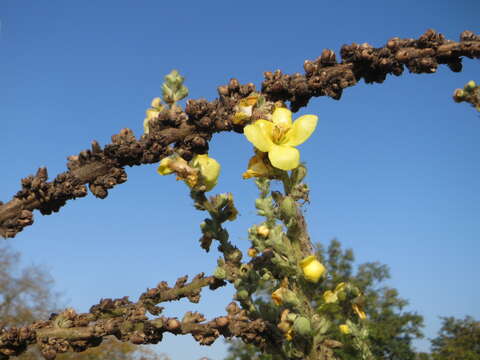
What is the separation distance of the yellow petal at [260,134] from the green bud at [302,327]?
1.98 feet

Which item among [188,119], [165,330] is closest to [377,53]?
[188,119]

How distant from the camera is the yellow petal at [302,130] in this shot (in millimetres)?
1536

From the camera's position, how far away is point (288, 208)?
5.22 feet

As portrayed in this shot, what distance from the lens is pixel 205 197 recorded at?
2092 mm

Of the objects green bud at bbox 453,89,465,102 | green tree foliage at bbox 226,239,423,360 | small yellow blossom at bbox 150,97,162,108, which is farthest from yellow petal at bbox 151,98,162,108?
green tree foliage at bbox 226,239,423,360

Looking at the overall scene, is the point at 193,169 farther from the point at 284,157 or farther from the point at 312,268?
the point at 312,268

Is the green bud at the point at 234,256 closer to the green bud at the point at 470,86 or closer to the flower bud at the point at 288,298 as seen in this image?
the flower bud at the point at 288,298

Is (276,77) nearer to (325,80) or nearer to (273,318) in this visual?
(325,80)

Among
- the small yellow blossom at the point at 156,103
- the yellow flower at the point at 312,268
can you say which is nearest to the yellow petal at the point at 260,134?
the yellow flower at the point at 312,268

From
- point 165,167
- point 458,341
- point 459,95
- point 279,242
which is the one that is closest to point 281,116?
point 279,242

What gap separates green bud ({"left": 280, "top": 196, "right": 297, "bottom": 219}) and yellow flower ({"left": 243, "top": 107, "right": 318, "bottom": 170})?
185mm

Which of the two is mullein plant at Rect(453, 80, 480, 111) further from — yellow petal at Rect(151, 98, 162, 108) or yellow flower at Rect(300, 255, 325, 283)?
yellow flower at Rect(300, 255, 325, 283)

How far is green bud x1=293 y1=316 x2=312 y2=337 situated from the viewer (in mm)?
1494

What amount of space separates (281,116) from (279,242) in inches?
20.6
